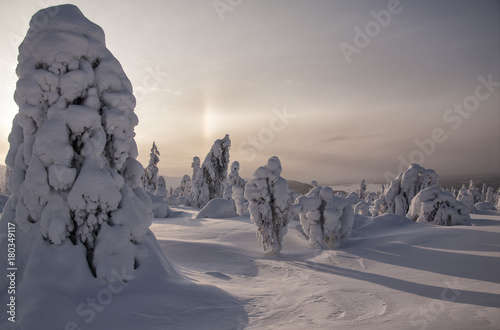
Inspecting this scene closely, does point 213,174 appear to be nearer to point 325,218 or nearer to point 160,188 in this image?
point 160,188

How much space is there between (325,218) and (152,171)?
32966 mm

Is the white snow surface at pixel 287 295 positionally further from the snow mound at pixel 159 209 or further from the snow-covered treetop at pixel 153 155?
the snow-covered treetop at pixel 153 155

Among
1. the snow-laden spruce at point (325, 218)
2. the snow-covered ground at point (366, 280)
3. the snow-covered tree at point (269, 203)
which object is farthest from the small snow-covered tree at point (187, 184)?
the snow-covered tree at point (269, 203)

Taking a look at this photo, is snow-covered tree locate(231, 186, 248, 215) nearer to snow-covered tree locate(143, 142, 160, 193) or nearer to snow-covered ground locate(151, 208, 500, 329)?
snow-covered ground locate(151, 208, 500, 329)

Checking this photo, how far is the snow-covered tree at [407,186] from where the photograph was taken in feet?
65.5

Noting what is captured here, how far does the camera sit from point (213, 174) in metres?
33.0

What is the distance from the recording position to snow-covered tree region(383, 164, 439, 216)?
19969mm

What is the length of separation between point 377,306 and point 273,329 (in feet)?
6.56

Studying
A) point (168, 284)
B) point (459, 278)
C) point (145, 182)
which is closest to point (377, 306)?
point (459, 278)

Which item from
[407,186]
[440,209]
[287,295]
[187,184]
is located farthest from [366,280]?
[187,184]

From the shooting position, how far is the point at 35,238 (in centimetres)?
498

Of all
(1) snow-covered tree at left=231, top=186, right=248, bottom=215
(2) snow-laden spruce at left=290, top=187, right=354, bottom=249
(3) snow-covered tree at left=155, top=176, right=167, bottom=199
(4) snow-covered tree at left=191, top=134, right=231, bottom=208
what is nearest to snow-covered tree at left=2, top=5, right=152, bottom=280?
(2) snow-laden spruce at left=290, top=187, right=354, bottom=249

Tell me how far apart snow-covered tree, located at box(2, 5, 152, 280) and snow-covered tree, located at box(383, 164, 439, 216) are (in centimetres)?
2092

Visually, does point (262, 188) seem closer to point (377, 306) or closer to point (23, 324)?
point (377, 306)
